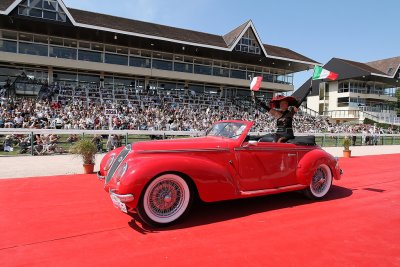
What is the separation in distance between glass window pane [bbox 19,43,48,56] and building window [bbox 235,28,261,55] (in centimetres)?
2038

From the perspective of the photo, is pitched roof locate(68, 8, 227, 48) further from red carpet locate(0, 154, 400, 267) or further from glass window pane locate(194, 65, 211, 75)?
red carpet locate(0, 154, 400, 267)

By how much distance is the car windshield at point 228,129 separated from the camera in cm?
544

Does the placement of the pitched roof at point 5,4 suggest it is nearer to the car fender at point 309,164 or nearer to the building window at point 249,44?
the building window at point 249,44

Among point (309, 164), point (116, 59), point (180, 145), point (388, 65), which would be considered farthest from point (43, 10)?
point (388, 65)

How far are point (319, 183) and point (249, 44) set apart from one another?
32.4 meters

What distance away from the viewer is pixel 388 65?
56.9m

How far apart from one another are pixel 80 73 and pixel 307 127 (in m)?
23.4

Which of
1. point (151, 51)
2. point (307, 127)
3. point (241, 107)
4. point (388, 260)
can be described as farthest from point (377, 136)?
point (388, 260)

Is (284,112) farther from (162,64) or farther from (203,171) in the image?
(162,64)

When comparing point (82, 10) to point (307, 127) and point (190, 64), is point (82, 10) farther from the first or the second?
point (307, 127)

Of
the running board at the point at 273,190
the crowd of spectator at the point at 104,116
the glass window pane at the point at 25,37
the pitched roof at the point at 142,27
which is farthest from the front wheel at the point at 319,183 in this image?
the glass window pane at the point at 25,37

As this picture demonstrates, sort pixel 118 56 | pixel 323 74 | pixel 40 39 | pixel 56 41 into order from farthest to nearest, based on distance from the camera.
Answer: pixel 118 56
pixel 56 41
pixel 40 39
pixel 323 74

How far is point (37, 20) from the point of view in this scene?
2516 cm

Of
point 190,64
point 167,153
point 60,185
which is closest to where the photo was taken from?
point 167,153
